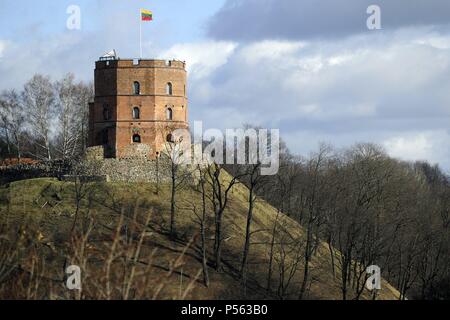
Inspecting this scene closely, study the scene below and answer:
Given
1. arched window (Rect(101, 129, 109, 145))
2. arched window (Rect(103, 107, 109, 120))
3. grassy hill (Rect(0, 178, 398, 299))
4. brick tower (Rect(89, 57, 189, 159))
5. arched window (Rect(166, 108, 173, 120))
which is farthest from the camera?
arched window (Rect(103, 107, 109, 120))

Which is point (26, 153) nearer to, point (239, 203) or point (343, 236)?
point (239, 203)

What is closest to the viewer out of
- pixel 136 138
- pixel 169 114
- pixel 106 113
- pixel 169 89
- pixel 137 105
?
pixel 136 138

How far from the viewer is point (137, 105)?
6544 cm

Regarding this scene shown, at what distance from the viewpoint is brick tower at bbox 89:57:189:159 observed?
6462 centimetres

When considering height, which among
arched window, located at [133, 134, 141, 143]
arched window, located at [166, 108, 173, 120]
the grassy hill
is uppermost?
arched window, located at [166, 108, 173, 120]

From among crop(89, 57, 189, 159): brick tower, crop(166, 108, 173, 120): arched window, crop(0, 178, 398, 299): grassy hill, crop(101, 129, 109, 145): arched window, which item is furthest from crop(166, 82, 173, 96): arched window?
crop(0, 178, 398, 299): grassy hill

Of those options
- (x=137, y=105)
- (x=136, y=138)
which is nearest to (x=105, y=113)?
(x=137, y=105)

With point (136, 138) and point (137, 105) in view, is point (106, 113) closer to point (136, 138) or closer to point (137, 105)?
point (137, 105)

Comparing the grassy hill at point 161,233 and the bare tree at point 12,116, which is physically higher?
the bare tree at point 12,116

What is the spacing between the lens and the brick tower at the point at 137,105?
212 feet

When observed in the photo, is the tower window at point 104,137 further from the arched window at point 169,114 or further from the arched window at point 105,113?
the arched window at point 169,114

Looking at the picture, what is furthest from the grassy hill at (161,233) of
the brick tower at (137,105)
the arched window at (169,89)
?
the arched window at (169,89)

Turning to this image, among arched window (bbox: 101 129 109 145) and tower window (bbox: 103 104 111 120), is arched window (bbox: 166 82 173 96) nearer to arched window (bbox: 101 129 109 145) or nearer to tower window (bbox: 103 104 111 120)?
tower window (bbox: 103 104 111 120)

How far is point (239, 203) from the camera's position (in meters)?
66.1
